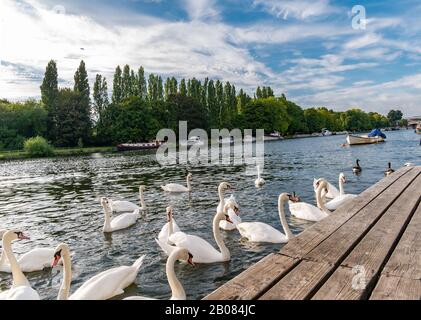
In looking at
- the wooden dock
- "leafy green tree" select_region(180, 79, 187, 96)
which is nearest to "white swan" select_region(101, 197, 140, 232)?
the wooden dock

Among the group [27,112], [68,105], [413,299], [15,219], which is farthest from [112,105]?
[413,299]

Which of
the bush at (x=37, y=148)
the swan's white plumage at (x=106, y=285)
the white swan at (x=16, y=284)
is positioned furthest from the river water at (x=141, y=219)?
the bush at (x=37, y=148)

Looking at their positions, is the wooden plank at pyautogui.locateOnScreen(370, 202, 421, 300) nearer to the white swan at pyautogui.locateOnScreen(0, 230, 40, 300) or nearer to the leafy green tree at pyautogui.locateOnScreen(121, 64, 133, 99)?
the white swan at pyautogui.locateOnScreen(0, 230, 40, 300)

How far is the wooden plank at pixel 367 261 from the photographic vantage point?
3229mm

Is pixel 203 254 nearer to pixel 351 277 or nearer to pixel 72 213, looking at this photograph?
pixel 351 277

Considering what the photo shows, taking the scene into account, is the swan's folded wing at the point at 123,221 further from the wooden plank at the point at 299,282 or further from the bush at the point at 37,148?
the bush at the point at 37,148

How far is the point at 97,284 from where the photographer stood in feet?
20.9

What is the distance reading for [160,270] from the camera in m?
8.30

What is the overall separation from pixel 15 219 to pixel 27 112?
225 ft

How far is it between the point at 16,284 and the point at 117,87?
9197 centimetres

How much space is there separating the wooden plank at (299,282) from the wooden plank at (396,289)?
1.70 ft

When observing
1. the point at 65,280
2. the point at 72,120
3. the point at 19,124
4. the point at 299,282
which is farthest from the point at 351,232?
the point at 19,124
